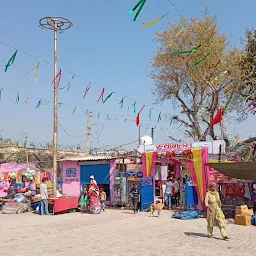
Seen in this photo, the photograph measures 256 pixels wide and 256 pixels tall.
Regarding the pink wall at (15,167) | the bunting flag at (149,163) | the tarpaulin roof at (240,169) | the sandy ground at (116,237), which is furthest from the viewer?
the pink wall at (15,167)

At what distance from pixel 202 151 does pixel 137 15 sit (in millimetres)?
8043

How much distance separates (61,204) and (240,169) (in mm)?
7488

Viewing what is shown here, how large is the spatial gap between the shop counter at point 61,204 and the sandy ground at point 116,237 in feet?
4.00

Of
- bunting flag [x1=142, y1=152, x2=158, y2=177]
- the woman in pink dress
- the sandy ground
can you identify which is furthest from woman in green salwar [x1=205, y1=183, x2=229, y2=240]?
bunting flag [x1=142, y1=152, x2=158, y2=177]

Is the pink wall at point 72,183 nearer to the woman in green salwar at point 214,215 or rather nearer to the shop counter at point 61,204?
the shop counter at point 61,204

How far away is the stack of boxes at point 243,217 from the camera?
457 inches

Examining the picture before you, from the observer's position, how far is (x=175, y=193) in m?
16.6

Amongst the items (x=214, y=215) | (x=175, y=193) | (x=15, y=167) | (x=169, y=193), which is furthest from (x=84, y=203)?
(x=15, y=167)

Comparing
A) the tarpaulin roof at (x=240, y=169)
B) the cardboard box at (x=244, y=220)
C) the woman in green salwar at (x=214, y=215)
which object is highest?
the tarpaulin roof at (x=240, y=169)

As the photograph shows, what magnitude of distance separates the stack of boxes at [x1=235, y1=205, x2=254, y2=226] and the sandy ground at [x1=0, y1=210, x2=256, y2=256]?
0.29m

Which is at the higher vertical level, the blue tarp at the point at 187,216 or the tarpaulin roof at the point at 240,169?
the tarpaulin roof at the point at 240,169

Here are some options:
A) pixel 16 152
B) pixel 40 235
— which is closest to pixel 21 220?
pixel 40 235

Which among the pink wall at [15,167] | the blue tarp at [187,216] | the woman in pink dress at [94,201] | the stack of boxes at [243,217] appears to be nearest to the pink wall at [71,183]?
the woman in pink dress at [94,201]

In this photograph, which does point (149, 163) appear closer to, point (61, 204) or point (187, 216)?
point (187, 216)
